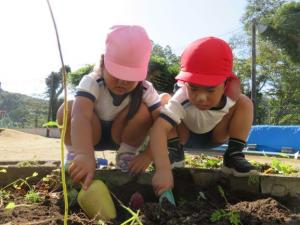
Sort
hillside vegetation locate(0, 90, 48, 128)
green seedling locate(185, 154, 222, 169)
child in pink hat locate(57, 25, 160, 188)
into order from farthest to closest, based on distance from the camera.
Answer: hillside vegetation locate(0, 90, 48, 128)
green seedling locate(185, 154, 222, 169)
child in pink hat locate(57, 25, 160, 188)

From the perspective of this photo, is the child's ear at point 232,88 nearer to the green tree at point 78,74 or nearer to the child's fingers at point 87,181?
the child's fingers at point 87,181

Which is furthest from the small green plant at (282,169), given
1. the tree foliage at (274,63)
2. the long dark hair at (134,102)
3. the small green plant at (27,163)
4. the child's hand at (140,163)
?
the tree foliage at (274,63)

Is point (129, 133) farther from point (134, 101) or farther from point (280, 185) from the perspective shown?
point (280, 185)

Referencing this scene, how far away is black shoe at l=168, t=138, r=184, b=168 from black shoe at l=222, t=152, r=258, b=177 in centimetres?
25

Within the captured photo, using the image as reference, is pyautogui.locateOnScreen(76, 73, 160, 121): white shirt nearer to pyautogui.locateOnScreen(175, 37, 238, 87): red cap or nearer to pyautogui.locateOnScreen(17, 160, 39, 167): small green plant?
pyautogui.locateOnScreen(175, 37, 238, 87): red cap

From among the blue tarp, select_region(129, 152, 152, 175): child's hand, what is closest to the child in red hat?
select_region(129, 152, 152, 175): child's hand

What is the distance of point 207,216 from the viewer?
4.50 ft

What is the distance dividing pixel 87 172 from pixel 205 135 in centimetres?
95

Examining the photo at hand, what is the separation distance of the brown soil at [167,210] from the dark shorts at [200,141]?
489 mm

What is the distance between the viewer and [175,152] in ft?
7.47

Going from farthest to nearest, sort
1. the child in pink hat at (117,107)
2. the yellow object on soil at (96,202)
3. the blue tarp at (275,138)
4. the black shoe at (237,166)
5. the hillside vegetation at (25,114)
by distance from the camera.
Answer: the hillside vegetation at (25,114) < the blue tarp at (275,138) < the black shoe at (237,166) < the child in pink hat at (117,107) < the yellow object on soil at (96,202)

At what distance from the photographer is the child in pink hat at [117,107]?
1802 mm

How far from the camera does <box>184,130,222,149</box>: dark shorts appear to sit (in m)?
2.41

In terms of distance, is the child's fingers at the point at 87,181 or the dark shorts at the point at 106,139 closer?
the child's fingers at the point at 87,181
